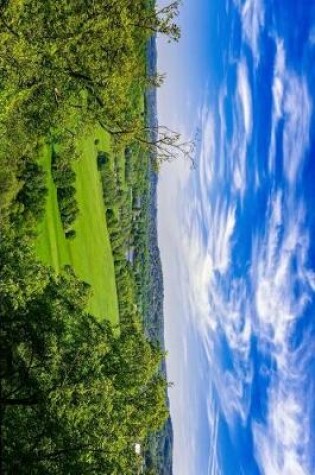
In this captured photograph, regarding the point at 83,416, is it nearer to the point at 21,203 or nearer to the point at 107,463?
the point at 107,463

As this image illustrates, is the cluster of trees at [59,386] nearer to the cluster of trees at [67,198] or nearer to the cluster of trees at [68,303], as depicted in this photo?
the cluster of trees at [68,303]

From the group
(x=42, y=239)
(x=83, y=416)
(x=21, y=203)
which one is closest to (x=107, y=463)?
(x=83, y=416)

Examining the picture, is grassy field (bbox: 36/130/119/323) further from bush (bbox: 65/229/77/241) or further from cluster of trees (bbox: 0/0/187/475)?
cluster of trees (bbox: 0/0/187/475)

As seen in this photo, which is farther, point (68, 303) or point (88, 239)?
point (88, 239)

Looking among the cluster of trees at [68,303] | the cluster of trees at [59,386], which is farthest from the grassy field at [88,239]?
the cluster of trees at [59,386]

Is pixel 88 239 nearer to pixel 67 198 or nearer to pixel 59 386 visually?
pixel 67 198

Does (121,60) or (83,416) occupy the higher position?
(121,60)

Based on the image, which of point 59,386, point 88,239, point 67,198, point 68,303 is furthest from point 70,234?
point 59,386
